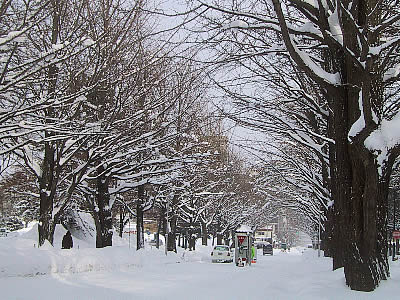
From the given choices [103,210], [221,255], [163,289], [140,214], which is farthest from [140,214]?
[163,289]

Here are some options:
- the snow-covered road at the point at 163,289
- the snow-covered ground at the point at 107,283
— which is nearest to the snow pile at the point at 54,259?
the snow-covered ground at the point at 107,283

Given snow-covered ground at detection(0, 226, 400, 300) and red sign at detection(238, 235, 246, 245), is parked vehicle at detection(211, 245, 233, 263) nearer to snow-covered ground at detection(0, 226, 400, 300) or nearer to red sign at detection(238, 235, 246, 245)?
red sign at detection(238, 235, 246, 245)

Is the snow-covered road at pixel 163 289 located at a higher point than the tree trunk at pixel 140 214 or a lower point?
lower

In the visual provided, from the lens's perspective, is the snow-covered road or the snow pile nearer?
the snow-covered road

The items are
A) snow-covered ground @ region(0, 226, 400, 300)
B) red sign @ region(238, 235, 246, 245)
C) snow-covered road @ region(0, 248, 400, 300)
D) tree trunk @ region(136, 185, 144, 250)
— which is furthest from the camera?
red sign @ region(238, 235, 246, 245)

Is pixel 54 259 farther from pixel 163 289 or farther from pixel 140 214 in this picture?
pixel 140 214

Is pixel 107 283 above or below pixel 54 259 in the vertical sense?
below

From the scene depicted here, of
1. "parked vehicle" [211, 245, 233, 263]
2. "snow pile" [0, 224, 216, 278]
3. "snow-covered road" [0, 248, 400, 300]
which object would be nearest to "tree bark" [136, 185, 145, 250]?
"snow pile" [0, 224, 216, 278]

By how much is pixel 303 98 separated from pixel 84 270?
30.3 ft

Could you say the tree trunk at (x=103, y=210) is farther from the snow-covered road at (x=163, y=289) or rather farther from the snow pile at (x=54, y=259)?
the snow-covered road at (x=163, y=289)

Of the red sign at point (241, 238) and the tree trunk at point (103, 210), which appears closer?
the tree trunk at point (103, 210)

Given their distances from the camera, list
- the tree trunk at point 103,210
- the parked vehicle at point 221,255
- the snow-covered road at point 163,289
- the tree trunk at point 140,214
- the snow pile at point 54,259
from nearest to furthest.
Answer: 1. the snow-covered road at point 163,289
2. the snow pile at point 54,259
3. the tree trunk at point 103,210
4. the tree trunk at point 140,214
5. the parked vehicle at point 221,255

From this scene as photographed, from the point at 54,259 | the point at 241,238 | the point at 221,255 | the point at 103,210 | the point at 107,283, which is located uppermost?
the point at 103,210

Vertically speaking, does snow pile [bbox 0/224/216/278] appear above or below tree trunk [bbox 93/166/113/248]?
below
